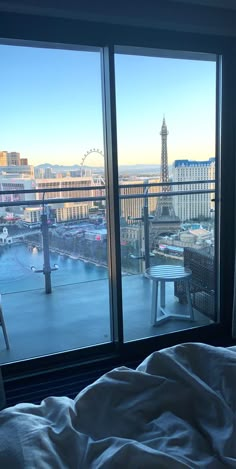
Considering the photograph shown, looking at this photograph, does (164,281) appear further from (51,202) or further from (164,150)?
(51,202)

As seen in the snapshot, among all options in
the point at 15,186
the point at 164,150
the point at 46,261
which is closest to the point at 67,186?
the point at 15,186

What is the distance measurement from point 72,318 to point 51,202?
1101 millimetres

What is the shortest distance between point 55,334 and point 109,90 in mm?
1916

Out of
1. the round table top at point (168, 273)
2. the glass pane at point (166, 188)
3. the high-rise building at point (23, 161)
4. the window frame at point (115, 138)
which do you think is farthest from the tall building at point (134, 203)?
the high-rise building at point (23, 161)

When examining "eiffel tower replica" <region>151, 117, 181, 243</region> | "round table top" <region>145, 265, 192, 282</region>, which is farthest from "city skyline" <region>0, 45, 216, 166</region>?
"round table top" <region>145, 265, 192, 282</region>

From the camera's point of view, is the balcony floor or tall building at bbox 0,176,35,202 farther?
tall building at bbox 0,176,35,202

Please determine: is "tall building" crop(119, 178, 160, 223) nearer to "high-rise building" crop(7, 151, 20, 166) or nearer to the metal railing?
the metal railing

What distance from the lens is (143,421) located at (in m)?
1.13

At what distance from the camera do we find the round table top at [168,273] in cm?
317

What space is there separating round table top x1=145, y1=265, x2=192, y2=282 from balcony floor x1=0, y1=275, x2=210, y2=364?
0.43ft

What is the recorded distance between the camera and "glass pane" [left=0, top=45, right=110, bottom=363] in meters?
2.98

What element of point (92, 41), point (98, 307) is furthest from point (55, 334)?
point (92, 41)

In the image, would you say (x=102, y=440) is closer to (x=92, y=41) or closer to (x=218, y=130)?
(x=92, y=41)

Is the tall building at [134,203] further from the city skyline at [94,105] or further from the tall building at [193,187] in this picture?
the city skyline at [94,105]
